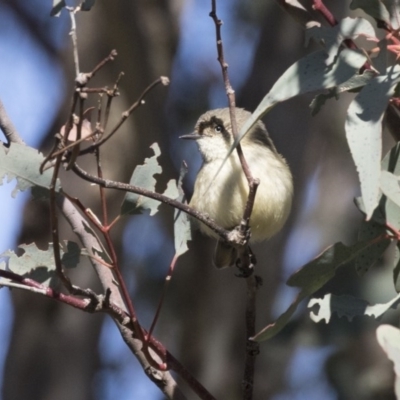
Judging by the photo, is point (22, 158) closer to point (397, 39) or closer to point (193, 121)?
point (397, 39)

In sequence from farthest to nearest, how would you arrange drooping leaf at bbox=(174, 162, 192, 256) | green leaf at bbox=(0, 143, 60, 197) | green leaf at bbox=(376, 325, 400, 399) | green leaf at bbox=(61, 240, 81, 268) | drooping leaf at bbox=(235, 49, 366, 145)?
drooping leaf at bbox=(174, 162, 192, 256) → green leaf at bbox=(61, 240, 81, 268) → green leaf at bbox=(0, 143, 60, 197) → drooping leaf at bbox=(235, 49, 366, 145) → green leaf at bbox=(376, 325, 400, 399)

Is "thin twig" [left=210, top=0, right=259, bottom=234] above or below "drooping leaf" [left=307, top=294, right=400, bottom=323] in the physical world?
above

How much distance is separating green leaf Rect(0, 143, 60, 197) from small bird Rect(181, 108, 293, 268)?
91 centimetres

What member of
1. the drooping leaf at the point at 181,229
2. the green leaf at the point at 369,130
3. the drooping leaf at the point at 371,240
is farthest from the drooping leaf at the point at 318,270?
the drooping leaf at the point at 181,229

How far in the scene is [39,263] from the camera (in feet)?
7.05

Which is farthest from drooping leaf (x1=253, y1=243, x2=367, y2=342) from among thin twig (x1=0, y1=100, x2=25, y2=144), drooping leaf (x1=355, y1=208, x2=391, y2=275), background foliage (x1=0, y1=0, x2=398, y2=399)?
background foliage (x1=0, y1=0, x2=398, y2=399)

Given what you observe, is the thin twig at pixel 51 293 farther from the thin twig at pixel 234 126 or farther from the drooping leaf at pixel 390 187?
the drooping leaf at pixel 390 187

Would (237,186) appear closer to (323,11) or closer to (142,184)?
(142,184)

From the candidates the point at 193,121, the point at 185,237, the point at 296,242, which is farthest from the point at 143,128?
the point at 185,237

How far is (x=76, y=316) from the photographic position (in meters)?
4.84

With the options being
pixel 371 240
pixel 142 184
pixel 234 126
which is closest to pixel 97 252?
pixel 142 184

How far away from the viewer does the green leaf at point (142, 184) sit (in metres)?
2.17

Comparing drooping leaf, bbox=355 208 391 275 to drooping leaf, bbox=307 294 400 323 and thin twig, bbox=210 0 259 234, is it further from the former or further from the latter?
thin twig, bbox=210 0 259 234

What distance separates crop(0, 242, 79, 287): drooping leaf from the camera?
214 centimetres
